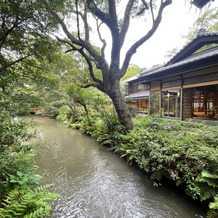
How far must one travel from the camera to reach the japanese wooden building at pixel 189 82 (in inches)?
266

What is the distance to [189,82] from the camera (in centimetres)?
778

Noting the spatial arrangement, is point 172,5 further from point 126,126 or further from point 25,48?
point 25,48

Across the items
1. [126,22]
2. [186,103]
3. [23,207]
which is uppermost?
[126,22]

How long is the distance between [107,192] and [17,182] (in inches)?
82.3

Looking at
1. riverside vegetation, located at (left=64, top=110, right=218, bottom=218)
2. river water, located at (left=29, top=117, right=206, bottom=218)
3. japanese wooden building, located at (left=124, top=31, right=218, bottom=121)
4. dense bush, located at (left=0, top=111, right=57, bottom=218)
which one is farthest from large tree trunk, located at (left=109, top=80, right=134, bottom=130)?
dense bush, located at (left=0, top=111, right=57, bottom=218)

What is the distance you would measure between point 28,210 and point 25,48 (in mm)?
4070

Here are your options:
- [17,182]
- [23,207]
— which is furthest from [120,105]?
[23,207]

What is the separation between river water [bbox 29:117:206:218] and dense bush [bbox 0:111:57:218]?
78cm

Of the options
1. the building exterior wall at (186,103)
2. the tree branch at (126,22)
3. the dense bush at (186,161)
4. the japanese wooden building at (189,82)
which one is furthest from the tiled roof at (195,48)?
the dense bush at (186,161)

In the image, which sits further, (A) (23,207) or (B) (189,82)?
(B) (189,82)

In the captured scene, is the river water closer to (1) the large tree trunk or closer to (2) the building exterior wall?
(1) the large tree trunk

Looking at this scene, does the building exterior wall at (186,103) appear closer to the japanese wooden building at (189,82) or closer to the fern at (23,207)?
the japanese wooden building at (189,82)

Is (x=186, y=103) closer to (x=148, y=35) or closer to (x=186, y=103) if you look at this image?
(x=186, y=103)

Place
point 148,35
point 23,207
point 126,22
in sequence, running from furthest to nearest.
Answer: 1. point 126,22
2. point 148,35
3. point 23,207
